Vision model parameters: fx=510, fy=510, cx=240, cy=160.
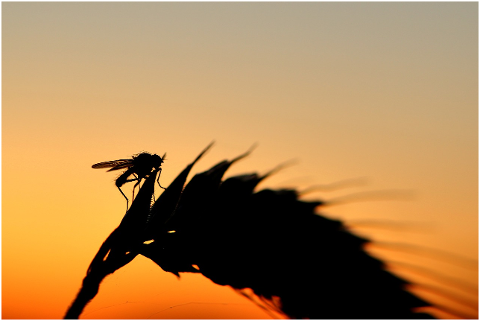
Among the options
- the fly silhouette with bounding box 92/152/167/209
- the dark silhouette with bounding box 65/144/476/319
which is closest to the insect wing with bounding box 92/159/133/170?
the fly silhouette with bounding box 92/152/167/209

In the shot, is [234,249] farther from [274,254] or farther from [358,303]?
[358,303]

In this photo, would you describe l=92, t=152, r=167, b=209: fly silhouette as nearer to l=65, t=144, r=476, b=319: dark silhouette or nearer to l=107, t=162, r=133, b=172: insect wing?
l=107, t=162, r=133, b=172: insect wing

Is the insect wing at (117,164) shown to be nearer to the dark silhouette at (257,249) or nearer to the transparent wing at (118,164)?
the transparent wing at (118,164)

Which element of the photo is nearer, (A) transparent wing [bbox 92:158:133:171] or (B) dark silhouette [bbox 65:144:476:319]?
(B) dark silhouette [bbox 65:144:476:319]

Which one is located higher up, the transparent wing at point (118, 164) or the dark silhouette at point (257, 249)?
the transparent wing at point (118, 164)

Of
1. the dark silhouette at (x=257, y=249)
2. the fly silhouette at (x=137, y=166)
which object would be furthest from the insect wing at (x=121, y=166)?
the dark silhouette at (x=257, y=249)

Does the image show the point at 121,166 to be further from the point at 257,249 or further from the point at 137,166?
the point at 257,249
